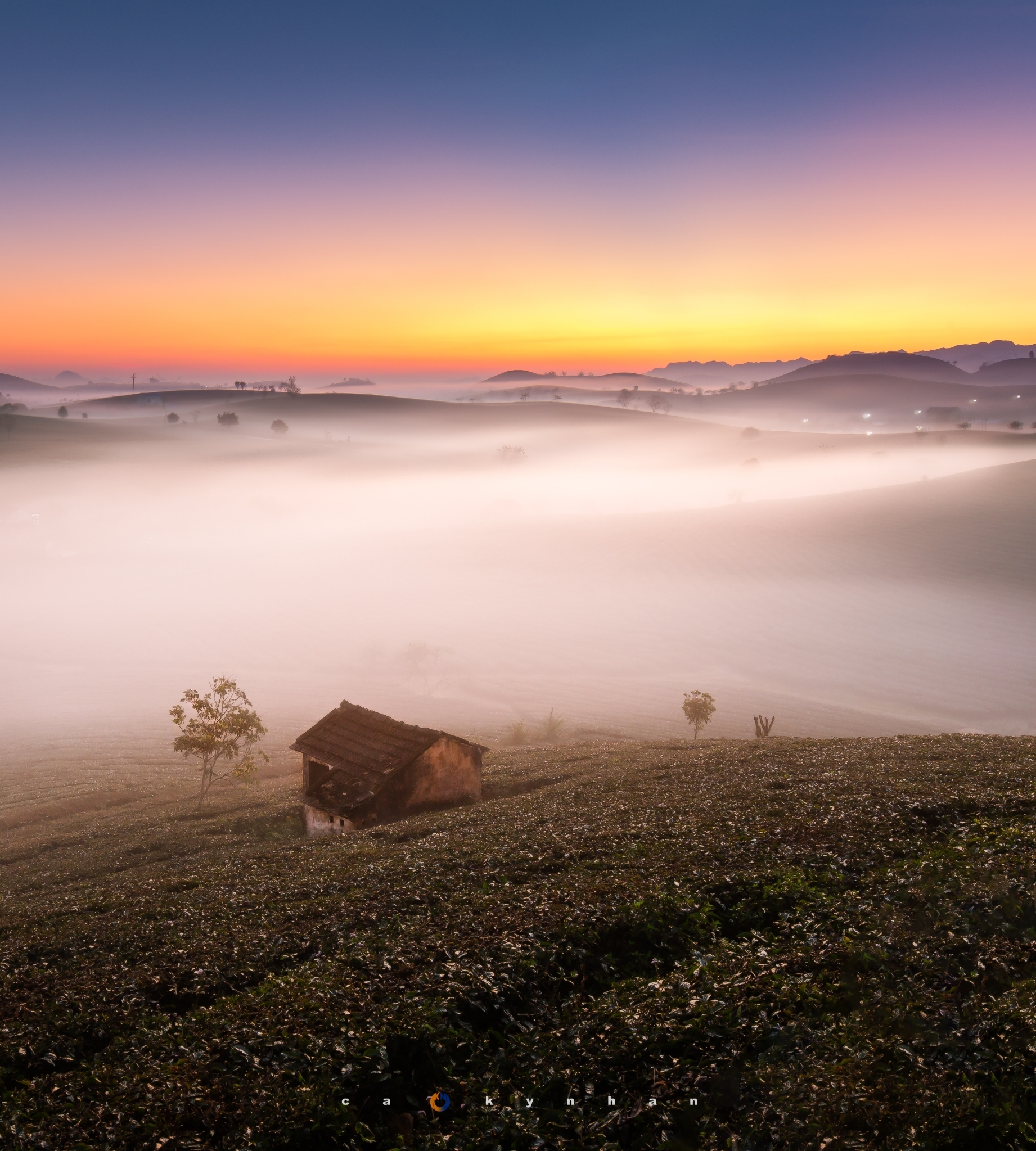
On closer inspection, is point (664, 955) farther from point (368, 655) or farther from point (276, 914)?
point (368, 655)

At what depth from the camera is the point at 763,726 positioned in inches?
2015

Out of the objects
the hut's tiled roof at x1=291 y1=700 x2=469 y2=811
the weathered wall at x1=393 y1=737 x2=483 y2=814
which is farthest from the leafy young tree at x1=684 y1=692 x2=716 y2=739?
the hut's tiled roof at x1=291 y1=700 x2=469 y2=811

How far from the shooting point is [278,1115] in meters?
9.92

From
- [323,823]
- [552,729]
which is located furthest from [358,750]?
[552,729]

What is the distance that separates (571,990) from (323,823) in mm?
18808

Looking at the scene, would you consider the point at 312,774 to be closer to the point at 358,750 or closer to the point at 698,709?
the point at 358,750

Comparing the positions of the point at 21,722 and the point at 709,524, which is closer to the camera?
the point at 21,722

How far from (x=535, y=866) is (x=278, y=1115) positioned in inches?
351

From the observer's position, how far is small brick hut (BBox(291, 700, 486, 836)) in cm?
2861

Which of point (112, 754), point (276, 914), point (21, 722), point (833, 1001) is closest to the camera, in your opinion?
point (833, 1001)

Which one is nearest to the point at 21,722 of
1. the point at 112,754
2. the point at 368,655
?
the point at 112,754

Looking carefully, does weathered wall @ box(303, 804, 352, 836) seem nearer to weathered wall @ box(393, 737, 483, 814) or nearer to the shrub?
weathered wall @ box(393, 737, 483, 814)

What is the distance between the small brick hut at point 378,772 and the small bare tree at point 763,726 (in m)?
22.2

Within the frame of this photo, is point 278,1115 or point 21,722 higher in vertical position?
point 278,1115
